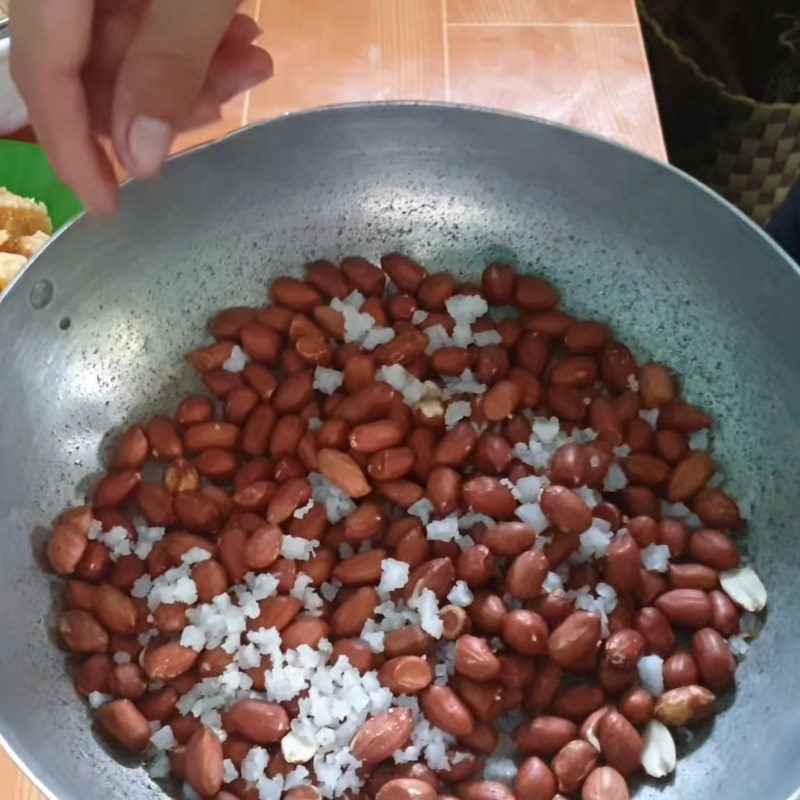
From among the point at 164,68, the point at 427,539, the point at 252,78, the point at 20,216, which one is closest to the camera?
the point at 164,68

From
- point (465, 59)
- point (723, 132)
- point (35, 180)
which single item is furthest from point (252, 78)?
point (723, 132)

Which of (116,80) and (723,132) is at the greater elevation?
(116,80)

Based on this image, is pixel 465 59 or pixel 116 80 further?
pixel 465 59

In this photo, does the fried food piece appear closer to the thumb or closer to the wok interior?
the wok interior

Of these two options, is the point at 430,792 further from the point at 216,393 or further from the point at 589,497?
the point at 216,393

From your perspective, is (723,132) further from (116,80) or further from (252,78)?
(116,80)
